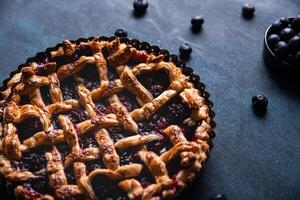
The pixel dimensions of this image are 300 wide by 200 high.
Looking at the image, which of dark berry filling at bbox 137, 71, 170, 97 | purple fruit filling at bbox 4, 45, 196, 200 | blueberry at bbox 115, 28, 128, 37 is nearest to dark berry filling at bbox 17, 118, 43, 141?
purple fruit filling at bbox 4, 45, 196, 200

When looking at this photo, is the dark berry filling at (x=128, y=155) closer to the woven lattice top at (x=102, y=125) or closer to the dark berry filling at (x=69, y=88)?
the woven lattice top at (x=102, y=125)

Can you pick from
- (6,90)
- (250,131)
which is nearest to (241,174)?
(250,131)

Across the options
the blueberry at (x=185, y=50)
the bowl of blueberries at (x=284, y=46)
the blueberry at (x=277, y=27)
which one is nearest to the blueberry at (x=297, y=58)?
the bowl of blueberries at (x=284, y=46)

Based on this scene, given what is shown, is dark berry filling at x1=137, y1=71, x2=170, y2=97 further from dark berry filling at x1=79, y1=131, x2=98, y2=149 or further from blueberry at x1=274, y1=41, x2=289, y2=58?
blueberry at x1=274, y1=41, x2=289, y2=58

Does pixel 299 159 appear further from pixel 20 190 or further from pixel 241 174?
pixel 20 190

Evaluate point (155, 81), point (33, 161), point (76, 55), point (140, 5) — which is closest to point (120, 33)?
point (140, 5)

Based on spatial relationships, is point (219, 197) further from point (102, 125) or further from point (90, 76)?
point (90, 76)
